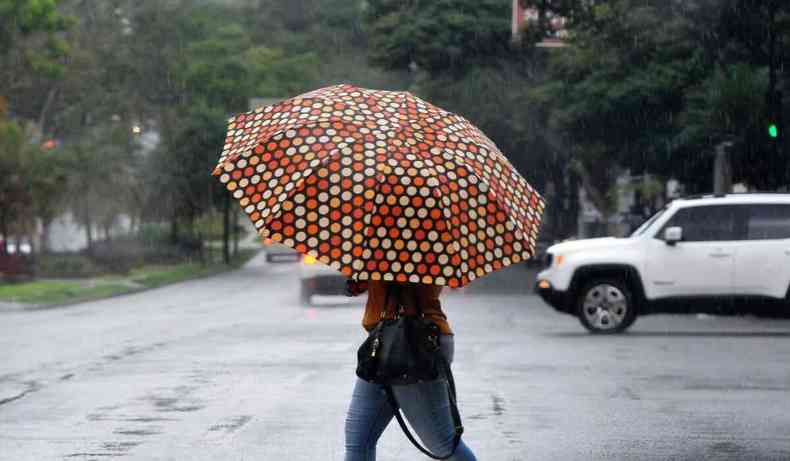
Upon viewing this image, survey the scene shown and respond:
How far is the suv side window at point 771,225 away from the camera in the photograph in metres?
19.6

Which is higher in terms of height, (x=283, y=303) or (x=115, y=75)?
(x=115, y=75)

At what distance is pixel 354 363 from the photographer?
15.5 metres

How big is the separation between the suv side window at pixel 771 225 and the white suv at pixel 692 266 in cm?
1

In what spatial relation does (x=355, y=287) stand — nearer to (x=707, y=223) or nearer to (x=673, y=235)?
(x=673, y=235)

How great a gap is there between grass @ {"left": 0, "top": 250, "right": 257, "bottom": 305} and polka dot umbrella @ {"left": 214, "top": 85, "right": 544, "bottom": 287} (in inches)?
1042

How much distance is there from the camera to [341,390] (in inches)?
503

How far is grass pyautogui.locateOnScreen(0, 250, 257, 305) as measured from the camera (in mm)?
32875

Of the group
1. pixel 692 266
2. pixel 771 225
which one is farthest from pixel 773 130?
pixel 692 266

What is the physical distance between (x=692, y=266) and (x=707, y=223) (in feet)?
2.11

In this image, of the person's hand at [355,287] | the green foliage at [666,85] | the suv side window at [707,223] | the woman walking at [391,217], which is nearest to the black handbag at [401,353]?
the woman walking at [391,217]

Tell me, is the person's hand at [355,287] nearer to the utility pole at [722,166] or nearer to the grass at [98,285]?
the utility pole at [722,166]

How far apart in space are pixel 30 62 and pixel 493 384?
46920 millimetres

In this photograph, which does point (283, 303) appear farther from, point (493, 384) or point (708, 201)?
point (493, 384)

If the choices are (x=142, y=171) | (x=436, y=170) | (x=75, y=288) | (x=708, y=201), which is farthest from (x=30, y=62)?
(x=436, y=170)
